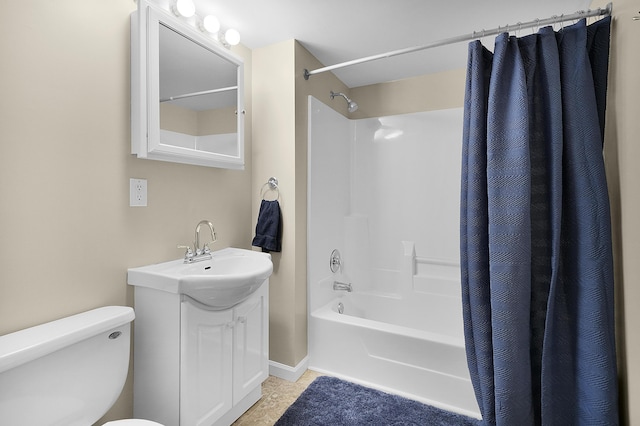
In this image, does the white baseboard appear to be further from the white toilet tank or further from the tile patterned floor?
the white toilet tank

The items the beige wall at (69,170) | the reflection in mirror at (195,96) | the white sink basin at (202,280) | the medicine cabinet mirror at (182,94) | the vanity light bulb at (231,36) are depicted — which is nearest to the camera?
the beige wall at (69,170)

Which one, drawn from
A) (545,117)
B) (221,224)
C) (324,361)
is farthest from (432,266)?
(221,224)

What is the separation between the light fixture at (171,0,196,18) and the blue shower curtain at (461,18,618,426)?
1533mm

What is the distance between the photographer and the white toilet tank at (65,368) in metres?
0.98

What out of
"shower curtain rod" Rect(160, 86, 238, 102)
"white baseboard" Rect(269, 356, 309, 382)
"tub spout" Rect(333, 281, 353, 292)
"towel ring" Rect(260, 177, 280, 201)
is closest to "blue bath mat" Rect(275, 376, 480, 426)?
"white baseboard" Rect(269, 356, 309, 382)

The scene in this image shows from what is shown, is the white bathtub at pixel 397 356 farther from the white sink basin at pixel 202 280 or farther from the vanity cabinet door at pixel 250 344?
the white sink basin at pixel 202 280

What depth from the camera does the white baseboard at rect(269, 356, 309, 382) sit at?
217 centimetres

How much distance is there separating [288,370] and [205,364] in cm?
85

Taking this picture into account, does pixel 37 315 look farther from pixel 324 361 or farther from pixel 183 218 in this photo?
pixel 324 361

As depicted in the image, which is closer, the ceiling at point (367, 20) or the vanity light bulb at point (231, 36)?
the ceiling at point (367, 20)

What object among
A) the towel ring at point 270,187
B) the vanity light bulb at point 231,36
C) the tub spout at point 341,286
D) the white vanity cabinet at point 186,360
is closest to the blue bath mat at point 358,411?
the white vanity cabinet at point 186,360

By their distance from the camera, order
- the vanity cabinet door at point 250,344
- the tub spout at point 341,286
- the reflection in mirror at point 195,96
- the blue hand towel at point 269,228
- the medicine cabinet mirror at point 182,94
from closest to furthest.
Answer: the medicine cabinet mirror at point 182,94 → the reflection in mirror at point 195,96 → the vanity cabinet door at point 250,344 → the blue hand towel at point 269,228 → the tub spout at point 341,286

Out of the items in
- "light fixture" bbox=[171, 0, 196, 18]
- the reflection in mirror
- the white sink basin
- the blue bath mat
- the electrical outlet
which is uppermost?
"light fixture" bbox=[171, 0, 196, 18]

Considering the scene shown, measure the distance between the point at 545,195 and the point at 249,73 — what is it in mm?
2005
